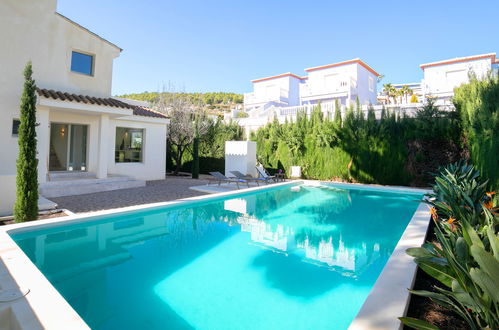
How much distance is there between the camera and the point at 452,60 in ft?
120

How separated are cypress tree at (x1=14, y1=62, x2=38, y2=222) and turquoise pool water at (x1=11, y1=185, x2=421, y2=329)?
87 cm

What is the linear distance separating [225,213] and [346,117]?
11.7m

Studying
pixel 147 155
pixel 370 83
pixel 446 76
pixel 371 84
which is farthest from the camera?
pixel 371 84

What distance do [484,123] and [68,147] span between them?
756 inches

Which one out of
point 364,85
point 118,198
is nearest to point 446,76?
point 364,85

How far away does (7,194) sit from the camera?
8453mm

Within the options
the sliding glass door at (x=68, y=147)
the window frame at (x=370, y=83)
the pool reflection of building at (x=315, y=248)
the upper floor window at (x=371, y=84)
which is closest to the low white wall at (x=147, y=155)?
the sliding glass door at (x=68, y=147)

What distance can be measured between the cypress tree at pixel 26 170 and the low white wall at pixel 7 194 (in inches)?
64.6

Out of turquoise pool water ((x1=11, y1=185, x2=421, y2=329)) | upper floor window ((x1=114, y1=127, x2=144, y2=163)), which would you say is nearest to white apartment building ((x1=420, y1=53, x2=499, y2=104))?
upper floor window ((x1=114, y1=127, x2=144, y2=163))

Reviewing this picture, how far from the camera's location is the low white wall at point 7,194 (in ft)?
27.4

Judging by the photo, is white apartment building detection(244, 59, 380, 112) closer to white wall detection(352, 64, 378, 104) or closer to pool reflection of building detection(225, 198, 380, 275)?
white wall detection(352, 64, 378, 104)

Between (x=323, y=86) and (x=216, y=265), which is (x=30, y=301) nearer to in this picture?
(x=216, y=265)

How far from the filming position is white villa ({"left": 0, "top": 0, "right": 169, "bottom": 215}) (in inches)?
477

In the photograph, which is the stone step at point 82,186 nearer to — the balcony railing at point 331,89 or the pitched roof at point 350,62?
the balcony railing at point 331,89
